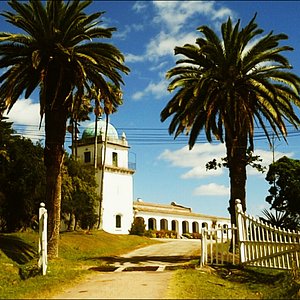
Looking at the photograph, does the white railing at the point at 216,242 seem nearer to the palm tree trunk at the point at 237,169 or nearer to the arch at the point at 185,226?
the palm tree trunk at the point at 237,169

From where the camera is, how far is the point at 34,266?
16656 mm

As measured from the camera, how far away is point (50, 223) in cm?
1964

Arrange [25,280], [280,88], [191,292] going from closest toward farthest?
1. [191,292]
2. [25,280]
3. [280,88]

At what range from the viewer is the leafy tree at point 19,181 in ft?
96.2

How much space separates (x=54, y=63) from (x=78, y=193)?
22694mm

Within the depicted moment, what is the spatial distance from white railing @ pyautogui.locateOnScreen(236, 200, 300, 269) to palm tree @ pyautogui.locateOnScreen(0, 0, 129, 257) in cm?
797

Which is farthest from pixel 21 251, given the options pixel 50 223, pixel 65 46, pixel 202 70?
pixel 202 70

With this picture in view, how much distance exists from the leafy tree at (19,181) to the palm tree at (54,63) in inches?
352

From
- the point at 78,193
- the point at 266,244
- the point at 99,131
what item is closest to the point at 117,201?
the point at 99,131

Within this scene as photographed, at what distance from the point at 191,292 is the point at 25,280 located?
5.71 m

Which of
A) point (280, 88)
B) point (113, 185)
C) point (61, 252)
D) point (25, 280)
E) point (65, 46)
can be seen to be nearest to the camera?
point (25, 280)

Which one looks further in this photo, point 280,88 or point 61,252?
point 61,252

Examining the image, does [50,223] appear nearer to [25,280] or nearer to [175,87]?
[25,280]

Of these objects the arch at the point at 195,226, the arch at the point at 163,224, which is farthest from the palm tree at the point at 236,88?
the arch at the point at 195,226
